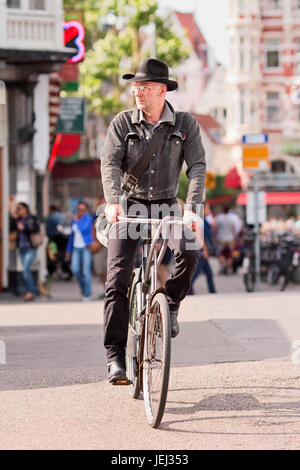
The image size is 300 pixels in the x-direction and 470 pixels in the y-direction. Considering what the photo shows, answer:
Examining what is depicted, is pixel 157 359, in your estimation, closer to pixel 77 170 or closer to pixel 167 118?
pixel 167 118

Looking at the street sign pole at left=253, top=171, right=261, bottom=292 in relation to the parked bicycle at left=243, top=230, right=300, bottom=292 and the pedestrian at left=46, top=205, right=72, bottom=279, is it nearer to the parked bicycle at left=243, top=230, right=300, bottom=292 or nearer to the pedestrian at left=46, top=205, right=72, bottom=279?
the parked bicycle at left=243, top=230, right=300, bottom=292

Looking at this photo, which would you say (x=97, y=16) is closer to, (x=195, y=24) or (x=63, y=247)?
(x=63, y=247)

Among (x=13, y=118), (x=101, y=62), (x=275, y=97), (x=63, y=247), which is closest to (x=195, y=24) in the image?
(x=275, y=97)

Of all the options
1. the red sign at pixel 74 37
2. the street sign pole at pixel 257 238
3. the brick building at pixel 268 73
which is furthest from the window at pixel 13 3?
the brick building at pixel 268 73

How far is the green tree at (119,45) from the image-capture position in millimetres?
39375

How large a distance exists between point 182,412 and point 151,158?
4.89 feet

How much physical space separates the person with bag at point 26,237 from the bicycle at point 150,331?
10.8 metres

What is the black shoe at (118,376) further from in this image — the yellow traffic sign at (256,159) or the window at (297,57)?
the window at (297,57)

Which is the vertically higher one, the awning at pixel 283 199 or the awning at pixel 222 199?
the awning at pixel 283 199

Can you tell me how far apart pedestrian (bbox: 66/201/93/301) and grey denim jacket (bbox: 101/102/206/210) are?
35.9 feet

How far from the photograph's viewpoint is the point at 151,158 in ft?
21.0

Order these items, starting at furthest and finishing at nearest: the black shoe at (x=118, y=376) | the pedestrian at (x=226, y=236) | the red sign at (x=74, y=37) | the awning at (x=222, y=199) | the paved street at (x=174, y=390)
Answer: the awning at (x=222, y=199), the pedestrian at (x=226, y=236), the red sign at (x=74, y=37), the black shoe at (x=118, y=376), the paved street at (x=174, y=390)

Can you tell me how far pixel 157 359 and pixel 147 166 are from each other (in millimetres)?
1254

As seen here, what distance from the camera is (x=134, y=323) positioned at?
6.50 m
